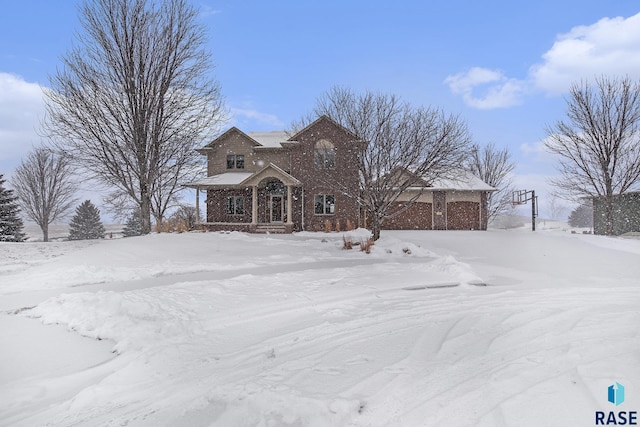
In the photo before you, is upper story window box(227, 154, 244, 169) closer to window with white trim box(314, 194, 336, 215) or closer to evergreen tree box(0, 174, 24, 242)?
window with white trim box(314, 194, 336, 215)

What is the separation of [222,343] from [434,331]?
9.55ft

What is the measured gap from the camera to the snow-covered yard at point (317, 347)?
2.97 m

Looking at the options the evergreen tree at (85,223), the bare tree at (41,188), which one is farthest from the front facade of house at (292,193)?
the evergreen tree at (85,223)

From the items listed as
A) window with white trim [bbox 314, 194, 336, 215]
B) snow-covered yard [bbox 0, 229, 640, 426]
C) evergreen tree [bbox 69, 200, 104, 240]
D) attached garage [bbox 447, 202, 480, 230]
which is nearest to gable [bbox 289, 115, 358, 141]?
window with white trim [bbox 314, 194, 336, 215]

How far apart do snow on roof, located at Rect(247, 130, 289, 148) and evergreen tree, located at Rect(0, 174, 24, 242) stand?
17511 mm

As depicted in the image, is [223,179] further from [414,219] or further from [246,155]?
[414,219]

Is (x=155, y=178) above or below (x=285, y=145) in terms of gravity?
below

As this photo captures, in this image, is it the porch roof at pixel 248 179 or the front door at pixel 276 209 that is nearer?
the porch roof at pixel 248 179

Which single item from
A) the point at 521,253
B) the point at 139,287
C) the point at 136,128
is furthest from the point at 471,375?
the point at 136,128

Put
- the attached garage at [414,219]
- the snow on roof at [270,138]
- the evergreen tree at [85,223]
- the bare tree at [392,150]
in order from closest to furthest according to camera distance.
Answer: the bare tree at [392,150]
the snow on roof at [270,138]
the attached garage at [414,219]
the evergreen tree at [85,223]

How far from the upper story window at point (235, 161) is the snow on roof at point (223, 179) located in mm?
698

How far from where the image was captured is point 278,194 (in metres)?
24.4

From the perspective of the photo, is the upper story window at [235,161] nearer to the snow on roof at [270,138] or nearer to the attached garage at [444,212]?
the snow on roof at [270,138]

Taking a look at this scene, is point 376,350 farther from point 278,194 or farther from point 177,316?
point 278,194
